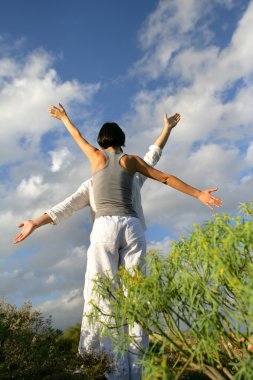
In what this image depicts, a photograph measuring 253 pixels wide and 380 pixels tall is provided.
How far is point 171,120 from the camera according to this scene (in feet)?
24.3

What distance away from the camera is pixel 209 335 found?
314cm

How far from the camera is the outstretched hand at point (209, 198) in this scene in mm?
4449

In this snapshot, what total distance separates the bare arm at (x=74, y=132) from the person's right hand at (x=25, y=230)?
107cm

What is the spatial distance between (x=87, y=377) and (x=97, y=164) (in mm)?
2324

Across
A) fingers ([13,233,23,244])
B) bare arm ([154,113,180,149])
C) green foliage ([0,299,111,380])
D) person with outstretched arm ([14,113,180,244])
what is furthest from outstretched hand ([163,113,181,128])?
green foliage ([0,299,111,380])

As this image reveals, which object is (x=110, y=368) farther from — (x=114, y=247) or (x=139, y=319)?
(x=139, y=319)

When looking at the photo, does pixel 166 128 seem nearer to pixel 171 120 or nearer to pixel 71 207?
pixel 171 120

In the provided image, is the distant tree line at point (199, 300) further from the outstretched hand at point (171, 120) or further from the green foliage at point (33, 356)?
the outstretched hand at point (171, 120)

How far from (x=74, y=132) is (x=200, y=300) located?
3343 mm

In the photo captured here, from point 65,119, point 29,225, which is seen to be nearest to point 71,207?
point 29,225

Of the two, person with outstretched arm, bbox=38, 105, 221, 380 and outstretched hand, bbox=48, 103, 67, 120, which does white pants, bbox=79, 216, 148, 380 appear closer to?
person with outstretched arm, bbox=38, 105, 221, 380

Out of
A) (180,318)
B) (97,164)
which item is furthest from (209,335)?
(97,164)

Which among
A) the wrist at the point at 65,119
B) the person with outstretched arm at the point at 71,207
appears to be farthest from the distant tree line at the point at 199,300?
the wrist at the point at 65,119

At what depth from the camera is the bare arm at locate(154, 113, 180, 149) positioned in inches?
266
